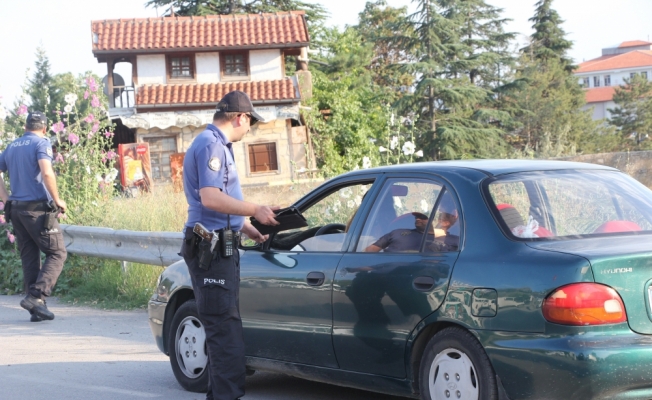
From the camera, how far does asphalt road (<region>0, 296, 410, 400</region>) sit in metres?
6.11

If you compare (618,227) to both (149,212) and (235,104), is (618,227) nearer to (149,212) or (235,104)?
(235,104)

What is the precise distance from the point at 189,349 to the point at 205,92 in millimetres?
30980

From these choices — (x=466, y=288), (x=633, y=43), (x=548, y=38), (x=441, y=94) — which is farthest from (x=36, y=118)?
(x=633, y=43)

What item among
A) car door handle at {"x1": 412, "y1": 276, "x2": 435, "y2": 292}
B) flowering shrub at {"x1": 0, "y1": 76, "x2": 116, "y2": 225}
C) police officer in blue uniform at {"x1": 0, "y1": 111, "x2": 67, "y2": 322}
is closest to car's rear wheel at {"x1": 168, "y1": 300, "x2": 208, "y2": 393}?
car door handle at {"x1": 412, "y1": 276, "x2": 435, "y2": 292}

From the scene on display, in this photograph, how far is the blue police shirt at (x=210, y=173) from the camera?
499 centimetres

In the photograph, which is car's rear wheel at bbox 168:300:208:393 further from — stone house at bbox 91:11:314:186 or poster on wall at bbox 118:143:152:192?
stone house at bbox 91:11:314:186

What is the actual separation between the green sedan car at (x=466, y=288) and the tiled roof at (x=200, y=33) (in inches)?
1243

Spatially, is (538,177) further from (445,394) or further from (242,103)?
(242,103)

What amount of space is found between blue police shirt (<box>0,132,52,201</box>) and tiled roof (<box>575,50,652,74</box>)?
13208 cm

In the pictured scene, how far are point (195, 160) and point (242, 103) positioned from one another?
45 centimetres

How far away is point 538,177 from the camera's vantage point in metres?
4.81

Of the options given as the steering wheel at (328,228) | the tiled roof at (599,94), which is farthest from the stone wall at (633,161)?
the tiled roof at (599,94)

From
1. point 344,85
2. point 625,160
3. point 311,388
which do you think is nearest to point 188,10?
point 344,85

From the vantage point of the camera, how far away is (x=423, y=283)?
15.0 feet
